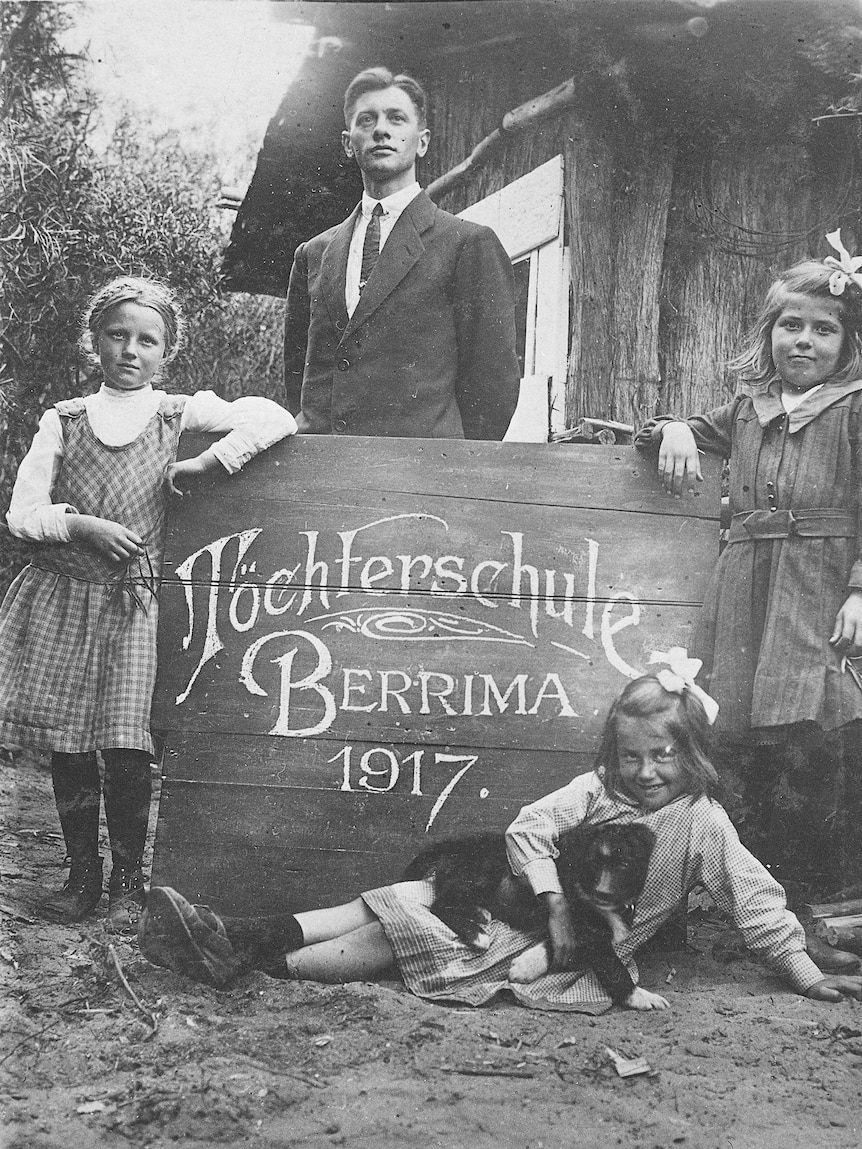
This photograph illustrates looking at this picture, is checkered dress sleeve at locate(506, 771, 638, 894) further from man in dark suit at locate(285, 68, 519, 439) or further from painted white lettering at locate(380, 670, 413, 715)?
man in dark suit at locate(285, 68, 519, 439)

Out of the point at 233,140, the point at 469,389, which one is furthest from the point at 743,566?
the point at 233,140

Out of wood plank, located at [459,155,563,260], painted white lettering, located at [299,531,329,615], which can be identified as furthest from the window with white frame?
painted white lettering, located at [299,531,329,615]

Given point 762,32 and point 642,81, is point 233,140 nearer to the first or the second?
point 642,81

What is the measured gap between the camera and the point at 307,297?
353 cm

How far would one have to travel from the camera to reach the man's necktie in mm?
3469

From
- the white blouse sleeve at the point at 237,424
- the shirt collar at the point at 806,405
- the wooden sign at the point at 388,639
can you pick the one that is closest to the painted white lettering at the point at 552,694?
the wooden sign at the point at 388,639

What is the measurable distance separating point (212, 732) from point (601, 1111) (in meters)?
1.56

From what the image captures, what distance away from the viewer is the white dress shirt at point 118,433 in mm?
3246

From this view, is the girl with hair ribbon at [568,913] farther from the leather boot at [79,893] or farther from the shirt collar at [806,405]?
the shirt collar at [806,405]

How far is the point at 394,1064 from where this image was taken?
289 cm

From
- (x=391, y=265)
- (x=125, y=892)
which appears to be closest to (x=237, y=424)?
(x=391, y=265)

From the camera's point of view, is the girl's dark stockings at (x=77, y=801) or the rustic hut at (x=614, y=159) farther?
the rustic hut at (x=614, y=159)

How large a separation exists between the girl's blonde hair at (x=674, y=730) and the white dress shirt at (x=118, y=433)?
138 cm

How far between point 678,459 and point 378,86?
1584mm
